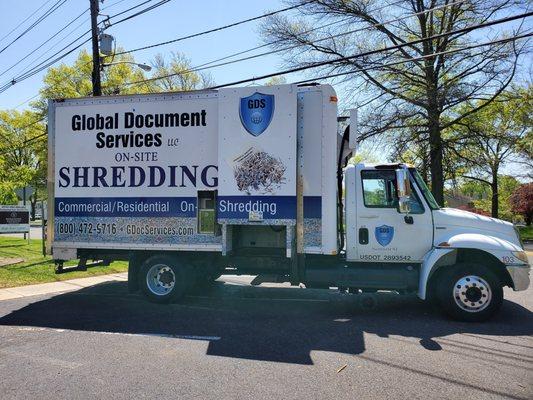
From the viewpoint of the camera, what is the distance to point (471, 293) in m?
6.87

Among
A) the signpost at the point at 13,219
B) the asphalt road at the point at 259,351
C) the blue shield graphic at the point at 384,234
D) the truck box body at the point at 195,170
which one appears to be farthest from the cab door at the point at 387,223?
the signpost at the point at 13,219

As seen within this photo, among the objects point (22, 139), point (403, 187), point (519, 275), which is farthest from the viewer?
point (22, 139)

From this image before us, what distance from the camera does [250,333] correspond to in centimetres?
621

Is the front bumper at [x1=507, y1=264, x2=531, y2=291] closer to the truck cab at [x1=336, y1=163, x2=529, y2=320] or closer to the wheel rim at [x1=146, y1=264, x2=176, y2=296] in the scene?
the truck cab at [x1=336, y1=163, x2=529, y2=320]

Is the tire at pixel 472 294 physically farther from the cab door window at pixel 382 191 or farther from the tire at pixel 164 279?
the tire at pixel 164 279

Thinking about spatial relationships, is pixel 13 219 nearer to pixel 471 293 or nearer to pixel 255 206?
pixel 255 206

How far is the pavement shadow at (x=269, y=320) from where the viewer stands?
575 centimetres

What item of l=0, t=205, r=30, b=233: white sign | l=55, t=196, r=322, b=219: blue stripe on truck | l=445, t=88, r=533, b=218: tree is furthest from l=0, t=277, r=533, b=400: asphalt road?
l=445, t=88, r=533, b=218: tree

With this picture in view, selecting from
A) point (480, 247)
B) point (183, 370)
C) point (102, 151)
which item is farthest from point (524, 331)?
point (102, 151)

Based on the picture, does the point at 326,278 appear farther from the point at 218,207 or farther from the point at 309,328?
the point at 218,207

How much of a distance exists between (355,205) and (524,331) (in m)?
2.92

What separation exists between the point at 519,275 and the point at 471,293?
0.74 metres

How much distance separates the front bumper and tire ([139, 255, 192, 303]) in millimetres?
5050

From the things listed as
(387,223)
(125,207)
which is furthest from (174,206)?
(387,223)
